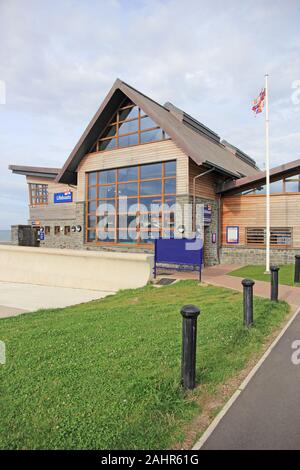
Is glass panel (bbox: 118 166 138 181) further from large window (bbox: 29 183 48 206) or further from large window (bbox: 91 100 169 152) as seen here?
large window (bbox: 29 183 48 206)

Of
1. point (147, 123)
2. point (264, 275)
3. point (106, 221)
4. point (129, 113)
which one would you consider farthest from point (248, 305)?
point (129, 113)

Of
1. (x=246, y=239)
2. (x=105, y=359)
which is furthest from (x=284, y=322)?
(x=246, y=239)

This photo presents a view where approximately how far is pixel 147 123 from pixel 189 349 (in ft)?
50.9

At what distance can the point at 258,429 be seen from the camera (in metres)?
3.20

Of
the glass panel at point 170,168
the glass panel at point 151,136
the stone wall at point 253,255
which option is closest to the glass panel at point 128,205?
the glass panel at point 170,168

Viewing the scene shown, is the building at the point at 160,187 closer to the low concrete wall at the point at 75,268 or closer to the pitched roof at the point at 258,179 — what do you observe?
the pitched roof at the point at 258,179

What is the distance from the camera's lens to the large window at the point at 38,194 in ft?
96.4

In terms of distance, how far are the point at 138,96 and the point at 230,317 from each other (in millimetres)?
14188

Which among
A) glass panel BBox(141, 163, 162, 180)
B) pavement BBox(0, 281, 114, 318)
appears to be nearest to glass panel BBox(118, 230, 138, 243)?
glass panel BBox(141, 163, 162, 180)

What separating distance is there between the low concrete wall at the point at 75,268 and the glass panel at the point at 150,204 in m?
4.28

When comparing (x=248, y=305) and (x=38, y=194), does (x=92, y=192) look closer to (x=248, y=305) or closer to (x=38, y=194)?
(x=38, y=194)

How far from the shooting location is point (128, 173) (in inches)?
713
